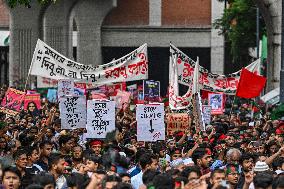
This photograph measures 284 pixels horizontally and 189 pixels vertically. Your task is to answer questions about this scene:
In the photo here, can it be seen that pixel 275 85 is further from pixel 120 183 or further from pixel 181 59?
pixel 120 183

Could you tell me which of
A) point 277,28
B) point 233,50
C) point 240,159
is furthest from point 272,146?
point 233,50

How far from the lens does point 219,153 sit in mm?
17969

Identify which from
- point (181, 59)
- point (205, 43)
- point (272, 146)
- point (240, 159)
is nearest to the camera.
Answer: point (240, 159)

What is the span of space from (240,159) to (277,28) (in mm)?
17854

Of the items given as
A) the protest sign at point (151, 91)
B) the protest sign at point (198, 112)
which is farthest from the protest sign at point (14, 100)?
the protest sign at point (151, 91)

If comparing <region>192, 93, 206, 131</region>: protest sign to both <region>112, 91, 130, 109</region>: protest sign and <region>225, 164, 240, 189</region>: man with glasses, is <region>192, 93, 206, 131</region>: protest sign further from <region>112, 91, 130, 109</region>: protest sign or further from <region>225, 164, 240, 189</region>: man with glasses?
<region>225, 164, 240, 189</region>: man with glasses

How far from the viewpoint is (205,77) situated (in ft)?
89.1

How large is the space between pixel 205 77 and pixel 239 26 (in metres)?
28.3

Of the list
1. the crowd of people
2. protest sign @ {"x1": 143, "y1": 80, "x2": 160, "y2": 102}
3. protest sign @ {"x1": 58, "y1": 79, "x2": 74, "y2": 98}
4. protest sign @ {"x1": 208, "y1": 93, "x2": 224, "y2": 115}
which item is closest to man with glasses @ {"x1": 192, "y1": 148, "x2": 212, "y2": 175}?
the crowd of people

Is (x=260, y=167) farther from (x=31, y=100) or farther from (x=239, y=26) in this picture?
(x=239, y=26)

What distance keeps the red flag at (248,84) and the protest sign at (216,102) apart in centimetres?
402

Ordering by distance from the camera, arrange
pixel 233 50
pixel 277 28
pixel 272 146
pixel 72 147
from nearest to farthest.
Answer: pixel 72 147 → pixel 272 146 → pixel 277 28 → pixel 233 50

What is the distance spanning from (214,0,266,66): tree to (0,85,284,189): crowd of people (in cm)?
2960

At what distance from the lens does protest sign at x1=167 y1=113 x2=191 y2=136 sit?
74.6ft
